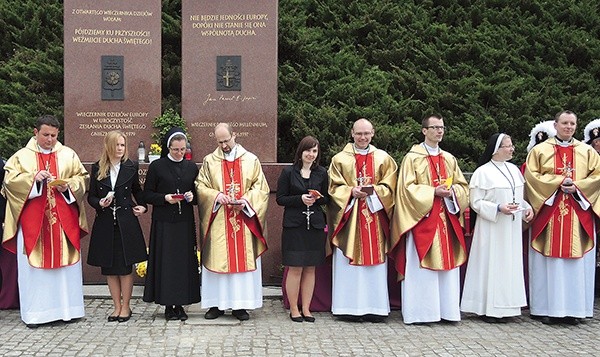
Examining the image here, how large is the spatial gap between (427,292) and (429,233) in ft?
1.97

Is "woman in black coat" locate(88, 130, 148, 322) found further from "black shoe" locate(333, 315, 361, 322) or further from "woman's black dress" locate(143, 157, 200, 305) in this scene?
"black shoe" locate(333, 315, 361, 322)

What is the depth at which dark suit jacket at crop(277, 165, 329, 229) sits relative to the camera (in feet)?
23.6

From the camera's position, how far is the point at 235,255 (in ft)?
23.7

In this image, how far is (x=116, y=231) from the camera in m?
7.09

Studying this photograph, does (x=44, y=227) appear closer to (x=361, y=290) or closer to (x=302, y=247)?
(x=302, y=247)

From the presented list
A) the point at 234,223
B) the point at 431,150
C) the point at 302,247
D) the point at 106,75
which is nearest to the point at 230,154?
the point at 234,223

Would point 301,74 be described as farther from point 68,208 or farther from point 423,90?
point 68,208

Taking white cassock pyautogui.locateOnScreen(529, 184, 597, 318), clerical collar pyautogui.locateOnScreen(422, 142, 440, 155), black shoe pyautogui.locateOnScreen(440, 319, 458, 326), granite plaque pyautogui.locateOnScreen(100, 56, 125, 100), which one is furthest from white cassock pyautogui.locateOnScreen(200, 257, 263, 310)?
granite plaque pyautogui.locateOnScreen(100, 56, 125, 100)

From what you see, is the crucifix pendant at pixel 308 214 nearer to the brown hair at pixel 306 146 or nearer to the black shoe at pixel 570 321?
the brown hair at pixel 306 146

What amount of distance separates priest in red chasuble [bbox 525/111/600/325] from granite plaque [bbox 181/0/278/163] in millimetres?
3853

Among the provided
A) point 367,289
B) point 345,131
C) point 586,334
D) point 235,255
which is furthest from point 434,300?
point 345,131

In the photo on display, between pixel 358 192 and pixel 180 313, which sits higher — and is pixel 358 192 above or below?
above

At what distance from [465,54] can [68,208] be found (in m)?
8.19

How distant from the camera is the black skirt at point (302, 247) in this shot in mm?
7207
